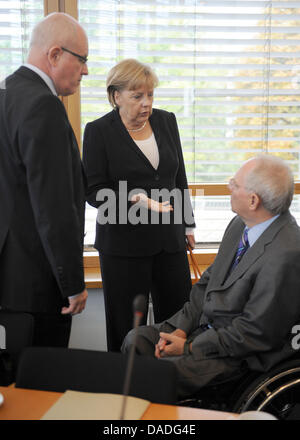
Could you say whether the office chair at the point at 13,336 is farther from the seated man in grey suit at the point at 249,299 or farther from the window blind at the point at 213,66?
the window blind at the point at 213,66

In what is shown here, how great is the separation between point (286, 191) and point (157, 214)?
25.6 inches

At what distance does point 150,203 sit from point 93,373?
1.03 m

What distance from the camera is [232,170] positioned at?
3.23 meters

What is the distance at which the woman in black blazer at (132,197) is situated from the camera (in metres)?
2.24

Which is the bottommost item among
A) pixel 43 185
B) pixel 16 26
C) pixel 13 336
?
pixel 13 336

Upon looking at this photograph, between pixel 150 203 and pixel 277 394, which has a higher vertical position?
pixel 150 203

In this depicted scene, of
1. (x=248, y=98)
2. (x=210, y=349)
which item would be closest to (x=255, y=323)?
(x=210, y=349)

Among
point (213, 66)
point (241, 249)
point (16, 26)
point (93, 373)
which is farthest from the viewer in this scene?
point (213, 66)

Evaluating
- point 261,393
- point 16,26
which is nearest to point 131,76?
point 16,26

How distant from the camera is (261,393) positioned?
1737mm

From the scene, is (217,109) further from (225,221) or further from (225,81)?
(225,221)

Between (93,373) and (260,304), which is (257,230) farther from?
(93,373)

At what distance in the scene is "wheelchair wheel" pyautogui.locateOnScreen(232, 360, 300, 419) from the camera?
5.47ft

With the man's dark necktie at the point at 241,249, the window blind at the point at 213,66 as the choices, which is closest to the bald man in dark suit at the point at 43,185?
the man's dark necktie at the point at 241,249
